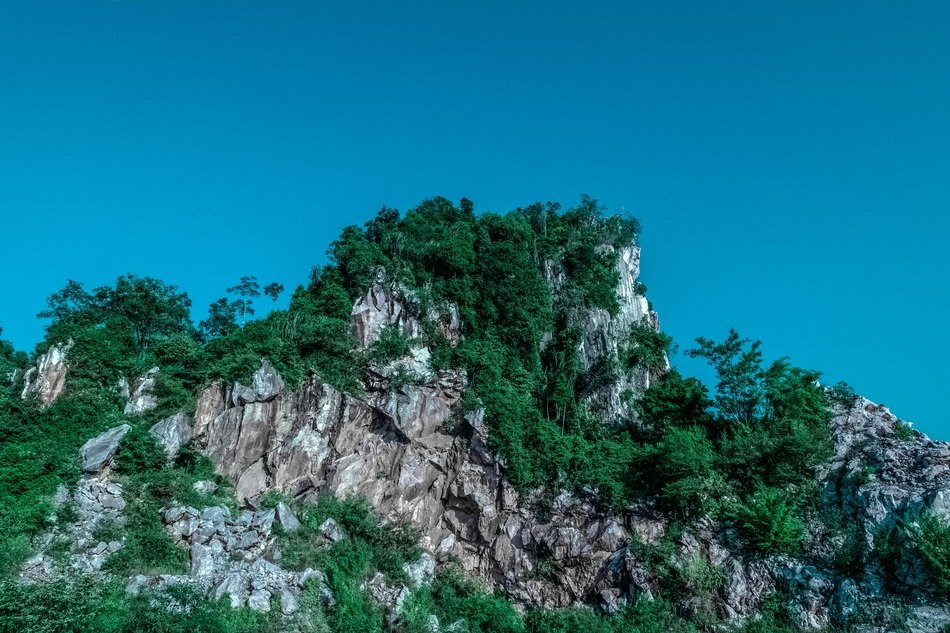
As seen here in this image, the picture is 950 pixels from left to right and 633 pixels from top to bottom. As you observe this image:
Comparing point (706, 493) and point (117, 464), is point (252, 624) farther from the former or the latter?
point (706, 493)

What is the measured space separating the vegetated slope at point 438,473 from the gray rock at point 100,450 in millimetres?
87

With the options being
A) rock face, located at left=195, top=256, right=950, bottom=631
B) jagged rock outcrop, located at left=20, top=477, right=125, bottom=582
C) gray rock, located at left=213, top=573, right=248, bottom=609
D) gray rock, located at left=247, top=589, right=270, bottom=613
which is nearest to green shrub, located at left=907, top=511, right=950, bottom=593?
rock face, located at left=195, top=256, right=950, bottom=631

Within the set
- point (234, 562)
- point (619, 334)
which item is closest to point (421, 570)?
point (234, 562)

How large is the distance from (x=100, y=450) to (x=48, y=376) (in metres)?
5.81

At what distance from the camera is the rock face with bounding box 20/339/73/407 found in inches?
1008

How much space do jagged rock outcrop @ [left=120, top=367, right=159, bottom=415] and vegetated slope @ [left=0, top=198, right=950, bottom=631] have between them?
0.50ft

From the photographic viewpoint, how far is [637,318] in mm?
37250

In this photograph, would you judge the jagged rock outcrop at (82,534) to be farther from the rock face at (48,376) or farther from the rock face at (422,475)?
the rock face at (48,376)

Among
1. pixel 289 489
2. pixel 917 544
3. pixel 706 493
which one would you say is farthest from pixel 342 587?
pixel 917 544

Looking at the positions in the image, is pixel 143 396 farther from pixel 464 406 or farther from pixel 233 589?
pixel 464 406

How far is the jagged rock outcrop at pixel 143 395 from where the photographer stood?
2595 centimetres

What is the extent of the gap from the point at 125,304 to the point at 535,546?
27.0 metres

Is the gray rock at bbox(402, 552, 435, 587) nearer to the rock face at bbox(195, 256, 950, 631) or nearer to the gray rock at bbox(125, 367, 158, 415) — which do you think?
the rock face at bbox(195, 256, 950, 631)

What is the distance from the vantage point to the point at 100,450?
22938 millimetres
